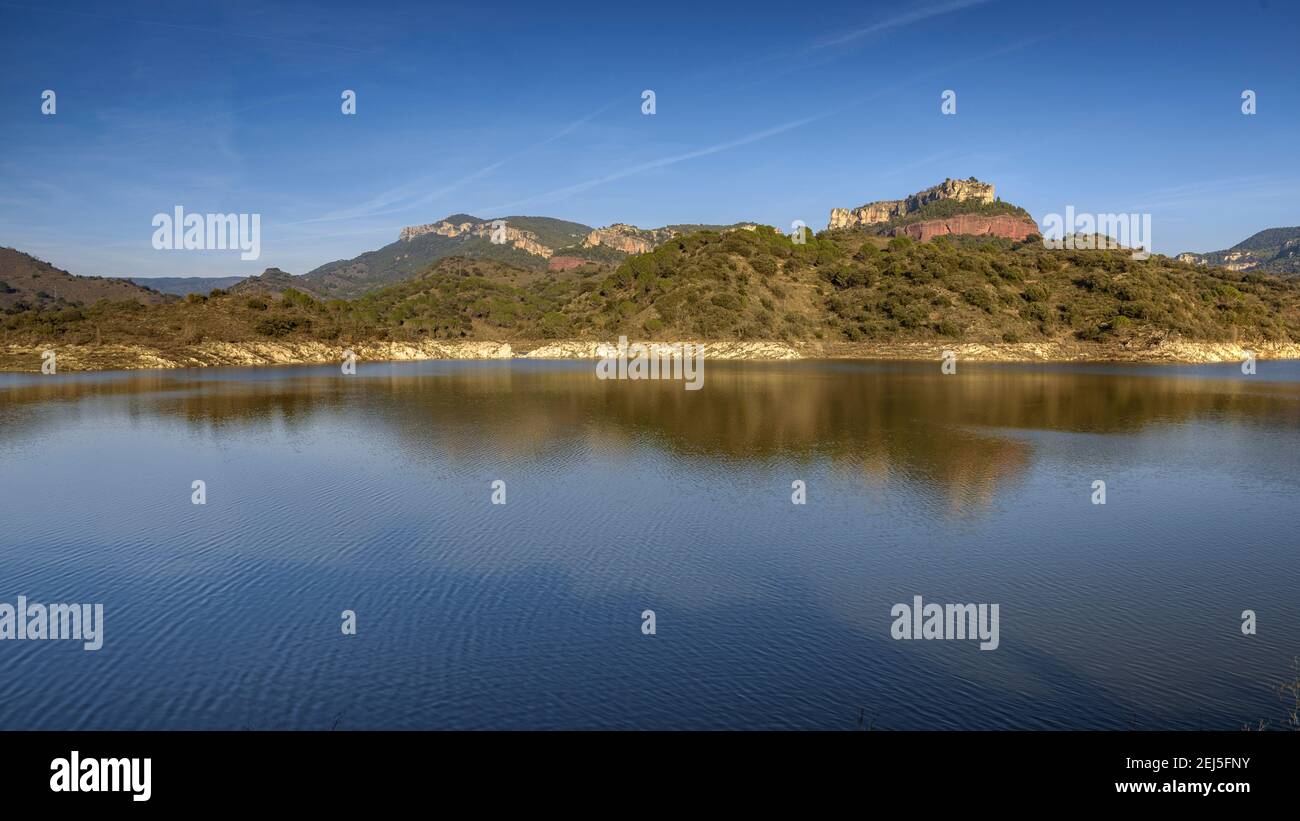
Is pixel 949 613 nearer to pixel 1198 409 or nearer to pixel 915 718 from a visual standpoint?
pixel 915 718

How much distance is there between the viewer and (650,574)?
56.9 ft

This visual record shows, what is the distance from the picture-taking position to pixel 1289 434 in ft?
127

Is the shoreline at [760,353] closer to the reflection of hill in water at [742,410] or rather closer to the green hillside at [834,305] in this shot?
the green hillside at [834,305]

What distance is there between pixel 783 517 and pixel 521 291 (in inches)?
6741

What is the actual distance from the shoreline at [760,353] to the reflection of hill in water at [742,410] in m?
18.4

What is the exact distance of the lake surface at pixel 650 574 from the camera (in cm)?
1127

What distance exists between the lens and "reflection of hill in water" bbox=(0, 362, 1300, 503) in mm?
33875

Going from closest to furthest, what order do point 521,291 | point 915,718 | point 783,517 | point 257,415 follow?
point 915,718, point 783,517, point 257,415, point 521,291

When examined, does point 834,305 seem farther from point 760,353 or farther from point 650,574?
point 650,574
